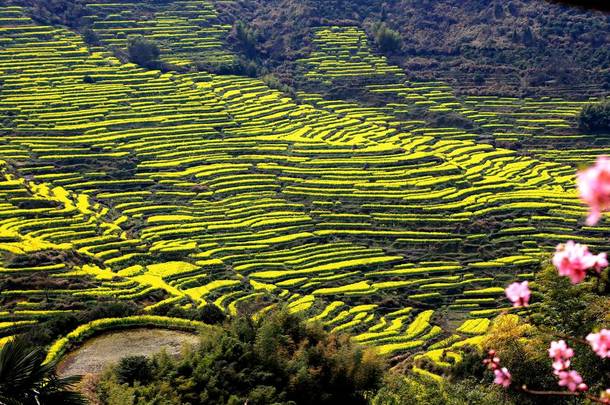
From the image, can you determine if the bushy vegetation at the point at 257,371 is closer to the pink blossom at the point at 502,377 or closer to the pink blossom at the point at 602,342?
the pink blossom at the point at 502,377

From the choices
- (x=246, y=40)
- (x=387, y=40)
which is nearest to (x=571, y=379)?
(x=387, y=40)

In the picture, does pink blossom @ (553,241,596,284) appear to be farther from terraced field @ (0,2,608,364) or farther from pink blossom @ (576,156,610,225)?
terraced field @ (0,2,608,364)

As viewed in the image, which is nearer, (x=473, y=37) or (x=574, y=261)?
(x=574, y=261)

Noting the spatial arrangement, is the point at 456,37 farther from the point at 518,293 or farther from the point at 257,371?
the point at 518,293

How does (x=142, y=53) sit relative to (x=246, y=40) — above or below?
below

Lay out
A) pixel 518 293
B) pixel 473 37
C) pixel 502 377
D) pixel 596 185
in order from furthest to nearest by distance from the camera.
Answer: pixel 473 37 → pixel 502 377 → pixel 518 293 → pixel 596 185

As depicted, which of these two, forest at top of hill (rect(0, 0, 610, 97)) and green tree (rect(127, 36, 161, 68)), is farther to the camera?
forest at top of hill (rect(0, 0, 610, 97))

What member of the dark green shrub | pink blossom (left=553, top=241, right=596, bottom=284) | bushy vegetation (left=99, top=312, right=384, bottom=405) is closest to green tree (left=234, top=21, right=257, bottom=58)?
bushy vegetation (left=99, top=312, right=384, bottom=405)
